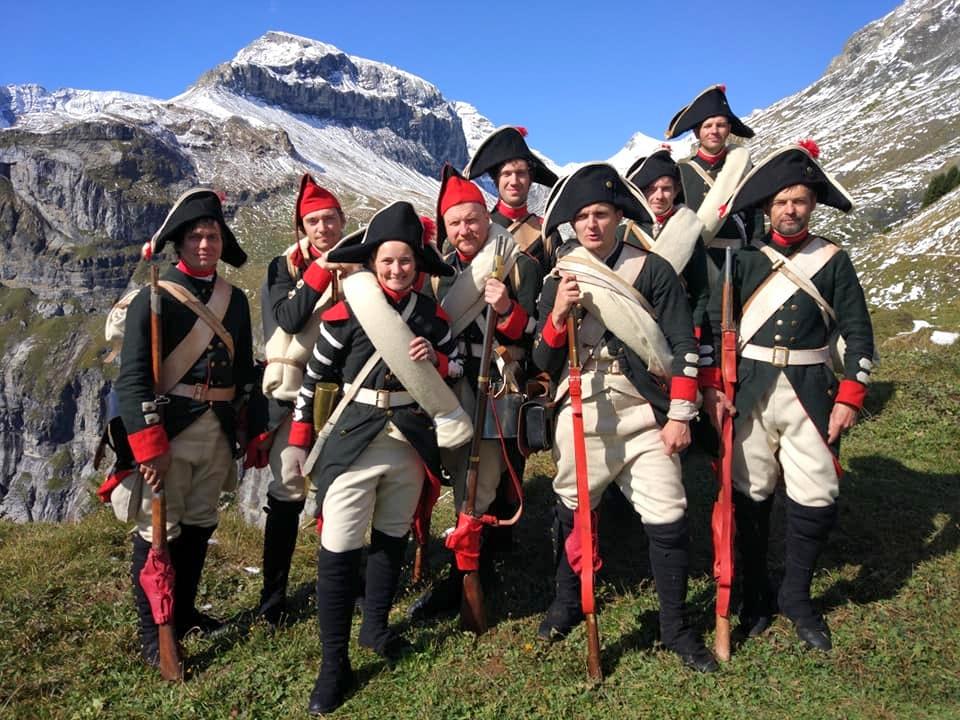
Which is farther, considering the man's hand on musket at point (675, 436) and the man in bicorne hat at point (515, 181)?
the man in bicorne hat at point (515, 181)

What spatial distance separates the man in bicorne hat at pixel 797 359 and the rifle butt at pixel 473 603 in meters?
2.25

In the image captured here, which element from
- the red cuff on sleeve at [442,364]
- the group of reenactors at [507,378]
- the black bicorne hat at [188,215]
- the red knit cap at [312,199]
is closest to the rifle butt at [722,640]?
the group of reenactors at [507,378]

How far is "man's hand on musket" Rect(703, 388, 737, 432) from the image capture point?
5207mm

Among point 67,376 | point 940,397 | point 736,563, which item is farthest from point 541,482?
point 67,376

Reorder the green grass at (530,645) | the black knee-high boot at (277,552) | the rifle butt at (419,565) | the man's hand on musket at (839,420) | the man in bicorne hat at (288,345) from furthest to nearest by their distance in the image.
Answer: the rifle butt at (419,565) < the black knee-high boot at (277,552) < the man in bicorne hat at (288,345) < the man's hand on musket at (839,420) < the green grass at (530,645)

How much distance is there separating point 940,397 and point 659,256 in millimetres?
7938

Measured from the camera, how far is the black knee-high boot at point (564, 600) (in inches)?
217

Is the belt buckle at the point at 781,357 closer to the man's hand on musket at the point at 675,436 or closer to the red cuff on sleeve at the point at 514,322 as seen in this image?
the man's hand on musket at the point at 675,436

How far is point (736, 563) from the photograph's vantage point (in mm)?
6547

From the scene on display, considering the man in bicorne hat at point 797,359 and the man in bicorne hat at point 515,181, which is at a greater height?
the man in bicorne hat at point 515,181

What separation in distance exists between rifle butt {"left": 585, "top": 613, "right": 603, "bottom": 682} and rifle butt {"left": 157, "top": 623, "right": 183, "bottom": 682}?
3.32 metres

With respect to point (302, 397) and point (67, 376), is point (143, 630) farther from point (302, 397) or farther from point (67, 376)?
point (67, 376)

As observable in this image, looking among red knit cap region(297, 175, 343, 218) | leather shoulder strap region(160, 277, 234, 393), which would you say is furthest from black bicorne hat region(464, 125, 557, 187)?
leather shoulder strap region(160, 277, 234, 393)

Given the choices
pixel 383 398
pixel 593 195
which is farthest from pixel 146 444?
pixel 593 195
